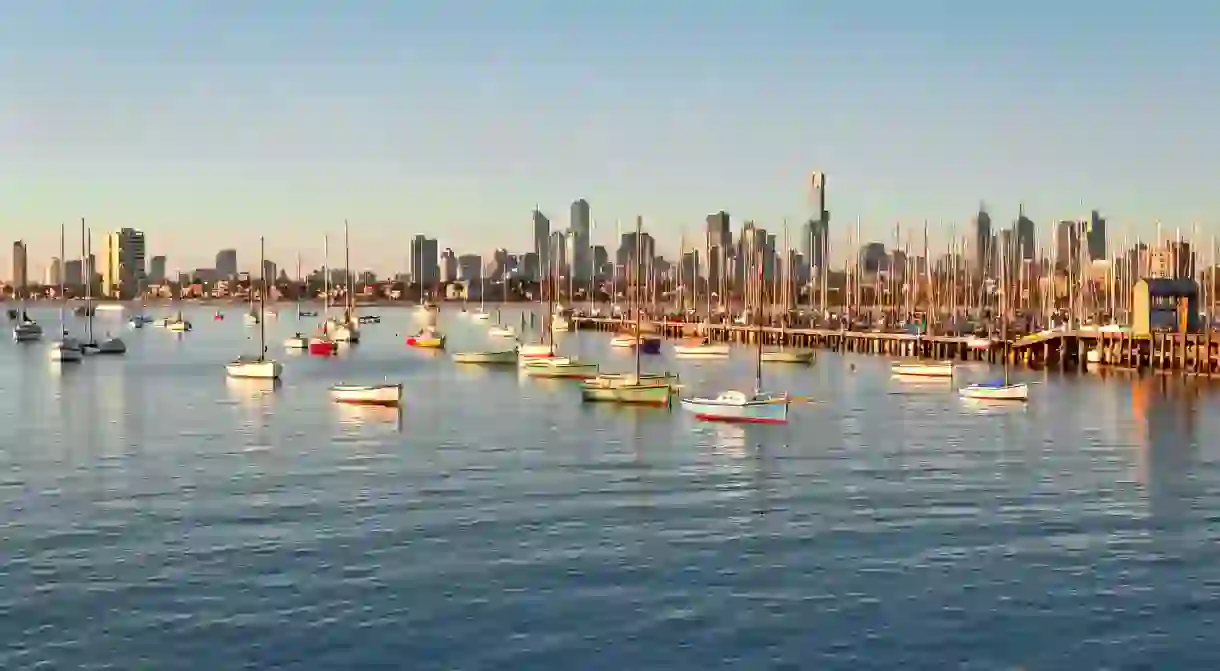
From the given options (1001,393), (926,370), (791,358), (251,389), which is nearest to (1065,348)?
(791,358)

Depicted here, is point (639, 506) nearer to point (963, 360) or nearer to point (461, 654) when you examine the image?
point (461, 654)

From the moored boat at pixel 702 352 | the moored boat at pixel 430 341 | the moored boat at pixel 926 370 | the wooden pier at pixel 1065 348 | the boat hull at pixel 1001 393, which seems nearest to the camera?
the boat hull at pixel 1001 393

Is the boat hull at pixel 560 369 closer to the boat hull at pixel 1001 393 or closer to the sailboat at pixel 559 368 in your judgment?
the sailboat at pixel 559 368

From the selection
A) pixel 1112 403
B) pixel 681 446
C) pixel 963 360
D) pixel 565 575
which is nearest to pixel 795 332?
pixel 963 360

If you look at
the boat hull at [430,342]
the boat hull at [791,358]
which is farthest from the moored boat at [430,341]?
the boat hull at [791,358]

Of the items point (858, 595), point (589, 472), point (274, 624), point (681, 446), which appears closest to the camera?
point (274, 624)

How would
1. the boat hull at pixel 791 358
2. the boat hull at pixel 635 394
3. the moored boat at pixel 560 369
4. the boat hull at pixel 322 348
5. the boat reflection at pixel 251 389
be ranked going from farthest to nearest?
the boat hull at pixel 322 348, the boat hull at pixel 791 358, the moored boat at pixel 560 369, the boat reflection at pixel 251 389, the boat hull at pixel 635 394

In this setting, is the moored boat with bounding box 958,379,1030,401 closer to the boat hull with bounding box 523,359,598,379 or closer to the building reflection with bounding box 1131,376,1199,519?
the building reflection with bounding box 1131,376,1199,519

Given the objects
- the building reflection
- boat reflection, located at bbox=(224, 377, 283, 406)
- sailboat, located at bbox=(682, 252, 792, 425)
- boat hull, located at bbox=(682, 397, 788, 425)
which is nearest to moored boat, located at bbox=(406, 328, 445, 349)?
boat reflection, located at bbox=(224, 377, 283, 406)
